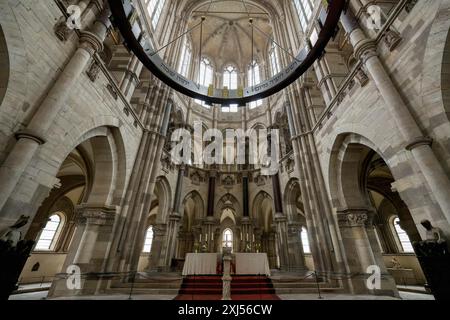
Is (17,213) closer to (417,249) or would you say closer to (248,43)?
(417,249)

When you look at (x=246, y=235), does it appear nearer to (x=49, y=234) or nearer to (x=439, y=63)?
(x=439, y=63)

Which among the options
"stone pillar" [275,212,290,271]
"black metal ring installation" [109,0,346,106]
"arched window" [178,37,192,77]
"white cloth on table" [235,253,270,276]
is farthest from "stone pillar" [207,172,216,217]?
"black metal ring installation" [109,0,346,106]

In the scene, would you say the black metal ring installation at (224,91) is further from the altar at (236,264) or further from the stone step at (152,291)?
the stone step at (152,291)

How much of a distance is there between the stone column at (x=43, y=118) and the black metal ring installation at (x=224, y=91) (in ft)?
5.03

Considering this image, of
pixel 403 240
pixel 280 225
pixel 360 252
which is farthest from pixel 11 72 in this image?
pixel 403 240

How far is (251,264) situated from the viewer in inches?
326

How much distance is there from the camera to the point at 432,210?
163 inches

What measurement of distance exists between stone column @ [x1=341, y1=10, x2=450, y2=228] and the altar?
242 inches

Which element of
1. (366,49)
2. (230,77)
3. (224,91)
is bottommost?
(224,91)

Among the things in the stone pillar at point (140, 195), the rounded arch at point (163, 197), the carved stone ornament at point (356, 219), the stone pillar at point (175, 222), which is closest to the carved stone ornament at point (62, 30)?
the stone pillar at point (140, 195)

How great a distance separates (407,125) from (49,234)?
20780mm

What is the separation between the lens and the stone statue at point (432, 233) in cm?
380

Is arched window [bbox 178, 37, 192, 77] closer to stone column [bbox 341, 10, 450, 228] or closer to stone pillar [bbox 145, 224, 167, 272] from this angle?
stone pillar [bbox 145, 224, 167, 272]

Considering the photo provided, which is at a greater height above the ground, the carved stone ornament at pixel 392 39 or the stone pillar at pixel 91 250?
the carved stone ornament at pixel 392 39
